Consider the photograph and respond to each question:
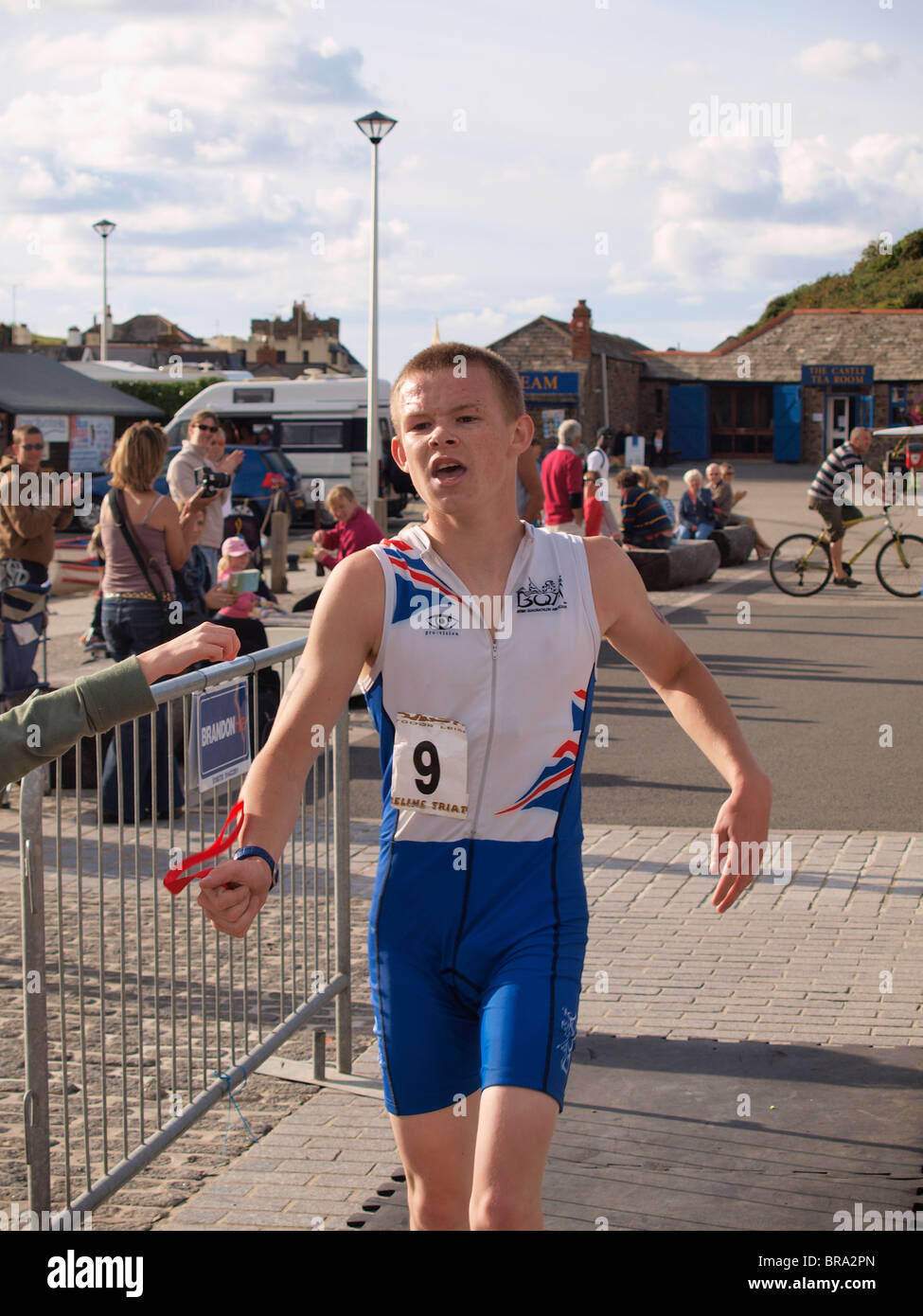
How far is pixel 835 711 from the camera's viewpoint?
444 inches

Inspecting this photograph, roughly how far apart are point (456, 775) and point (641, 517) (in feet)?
54.4

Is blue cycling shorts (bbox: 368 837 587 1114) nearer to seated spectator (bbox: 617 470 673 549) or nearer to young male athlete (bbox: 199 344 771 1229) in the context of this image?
young male athlete (bbox: 199 344 771 1229)

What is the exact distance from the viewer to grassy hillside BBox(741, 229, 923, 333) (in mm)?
70188

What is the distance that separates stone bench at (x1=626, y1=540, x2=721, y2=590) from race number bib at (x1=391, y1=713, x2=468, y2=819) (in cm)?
1593

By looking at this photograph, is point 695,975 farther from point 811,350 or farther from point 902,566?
point 811,350

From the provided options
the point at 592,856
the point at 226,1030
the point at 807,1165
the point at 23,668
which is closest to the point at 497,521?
the point at 807,1165

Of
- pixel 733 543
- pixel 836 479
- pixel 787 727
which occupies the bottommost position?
pixel 787 727

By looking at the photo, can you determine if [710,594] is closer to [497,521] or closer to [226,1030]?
[226,1030]

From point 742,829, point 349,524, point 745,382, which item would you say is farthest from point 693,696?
point 745,382

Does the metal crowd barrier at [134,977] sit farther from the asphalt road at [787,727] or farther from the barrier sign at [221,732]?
the asphalt road at [787,727]

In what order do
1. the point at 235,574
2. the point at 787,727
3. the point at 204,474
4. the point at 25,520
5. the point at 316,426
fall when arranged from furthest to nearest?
1. the point at 316,426
2. the point at 787,727
3. the point at 204,474
4. the point at 235,574
5. the point at 25,520

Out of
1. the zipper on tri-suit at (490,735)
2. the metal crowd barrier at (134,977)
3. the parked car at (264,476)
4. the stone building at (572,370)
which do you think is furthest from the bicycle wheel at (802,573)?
the stone building at (572,370)

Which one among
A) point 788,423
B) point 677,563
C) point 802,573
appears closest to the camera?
point 802,573

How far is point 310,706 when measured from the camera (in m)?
2.60
